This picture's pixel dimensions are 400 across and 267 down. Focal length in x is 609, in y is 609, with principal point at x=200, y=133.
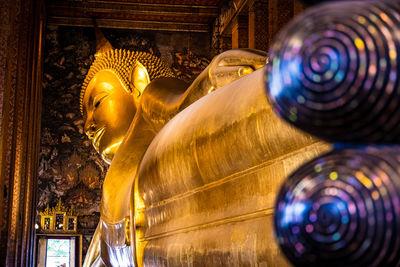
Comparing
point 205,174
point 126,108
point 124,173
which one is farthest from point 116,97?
point 205,174

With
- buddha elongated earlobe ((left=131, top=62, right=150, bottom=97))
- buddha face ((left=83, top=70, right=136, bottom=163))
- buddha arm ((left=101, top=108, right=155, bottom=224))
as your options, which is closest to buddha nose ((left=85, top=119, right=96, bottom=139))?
buddha face ((left=83, top=70, right=136, bottom=163))

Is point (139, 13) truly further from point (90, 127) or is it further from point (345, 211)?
point (345, 211)

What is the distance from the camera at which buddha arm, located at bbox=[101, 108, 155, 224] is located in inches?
69.7

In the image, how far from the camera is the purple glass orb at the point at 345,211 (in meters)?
0.28

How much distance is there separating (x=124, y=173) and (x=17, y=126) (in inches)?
211

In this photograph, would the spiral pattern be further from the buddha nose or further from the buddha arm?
the buddha nose

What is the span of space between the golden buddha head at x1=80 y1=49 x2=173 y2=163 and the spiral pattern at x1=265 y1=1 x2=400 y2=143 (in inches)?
84.2

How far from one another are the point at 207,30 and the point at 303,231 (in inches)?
503

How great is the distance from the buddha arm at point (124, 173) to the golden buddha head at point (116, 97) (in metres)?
0.33

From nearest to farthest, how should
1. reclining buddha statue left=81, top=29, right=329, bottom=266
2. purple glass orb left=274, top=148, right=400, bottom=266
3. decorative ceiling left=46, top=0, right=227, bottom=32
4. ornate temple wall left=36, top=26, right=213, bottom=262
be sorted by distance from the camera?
1. purple glass orb left=274, top=148, right=400, bottom=266
2. reclining buddha statue left=81, top=29, right=329, bottom=266
3. ornate temple wall left=36, top=26, right=213, bottom=262
4. decorative ceiling left=46, top=0, right=227, bottom=32

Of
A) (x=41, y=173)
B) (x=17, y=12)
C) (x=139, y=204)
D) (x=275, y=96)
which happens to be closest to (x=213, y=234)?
(x=139, y=204)

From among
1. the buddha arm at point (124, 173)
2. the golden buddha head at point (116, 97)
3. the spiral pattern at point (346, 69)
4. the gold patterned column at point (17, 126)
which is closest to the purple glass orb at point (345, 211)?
the spiral pattern at point (346, 69)

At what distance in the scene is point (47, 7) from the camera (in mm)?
11812

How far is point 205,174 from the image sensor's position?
1.06 m
